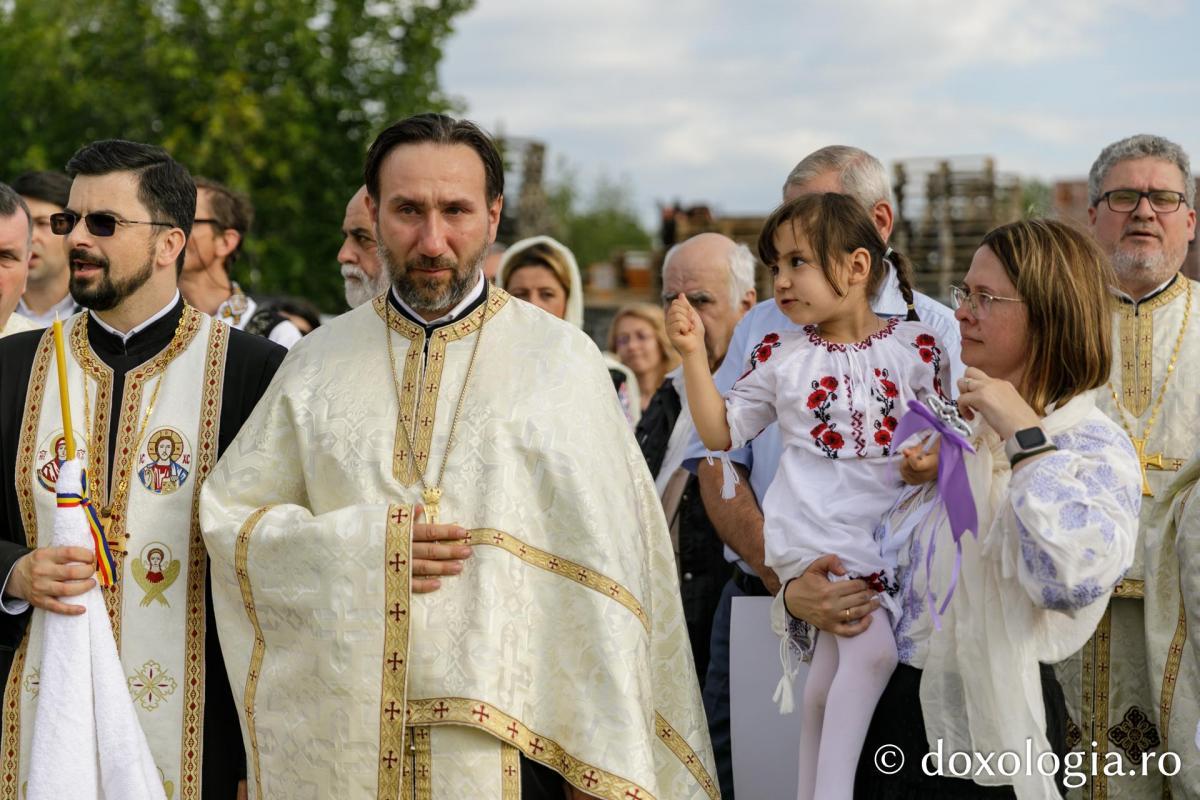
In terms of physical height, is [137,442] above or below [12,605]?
above

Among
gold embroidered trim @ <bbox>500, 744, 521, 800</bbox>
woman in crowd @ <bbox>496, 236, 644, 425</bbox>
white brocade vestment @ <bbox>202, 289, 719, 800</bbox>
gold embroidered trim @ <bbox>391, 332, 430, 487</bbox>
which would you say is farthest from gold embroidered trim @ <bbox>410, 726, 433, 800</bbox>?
Result: woman in crowd @ <bbox>496, 236, 644, 425</bbox>

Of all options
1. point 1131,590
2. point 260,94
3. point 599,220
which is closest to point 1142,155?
point 1131,590

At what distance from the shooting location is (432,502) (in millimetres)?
3635

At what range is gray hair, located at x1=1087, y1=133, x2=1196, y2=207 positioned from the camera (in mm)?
5266

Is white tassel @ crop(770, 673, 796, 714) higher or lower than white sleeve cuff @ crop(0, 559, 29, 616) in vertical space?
lower

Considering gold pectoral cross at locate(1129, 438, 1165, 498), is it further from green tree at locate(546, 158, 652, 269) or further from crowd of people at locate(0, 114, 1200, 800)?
green tree at locate(546, 158, 652, 269)

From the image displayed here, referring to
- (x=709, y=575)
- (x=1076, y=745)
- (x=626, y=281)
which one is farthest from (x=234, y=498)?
(x=626, y=281)

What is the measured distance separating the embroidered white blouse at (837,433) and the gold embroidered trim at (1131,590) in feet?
4.13

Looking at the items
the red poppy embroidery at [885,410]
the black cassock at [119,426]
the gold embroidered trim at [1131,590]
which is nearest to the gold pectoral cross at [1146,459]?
Result: the gold embroidered trim at [1131,590]

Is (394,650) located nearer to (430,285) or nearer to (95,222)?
(430,285)

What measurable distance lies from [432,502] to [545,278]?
3.20 m

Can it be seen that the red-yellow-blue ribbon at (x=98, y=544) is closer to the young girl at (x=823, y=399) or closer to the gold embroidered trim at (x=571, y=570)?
the gold embroidered trim at (x=571, y=570)

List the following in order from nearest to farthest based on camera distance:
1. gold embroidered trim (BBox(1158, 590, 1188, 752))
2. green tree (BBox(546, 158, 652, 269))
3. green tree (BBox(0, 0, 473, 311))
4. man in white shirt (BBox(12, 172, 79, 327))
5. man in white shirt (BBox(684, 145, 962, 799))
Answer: man in white shirt (BBox(684, 145, 962, 799)) → gold embroidered trim (BBox(1158, 590, 1188, 752)) → man in white shirt (BBox(12, 172, 79, 327)) → green tree (BBox(0, 0, 473, 311)) → green tree (BBox(546, 158, 652, 269))

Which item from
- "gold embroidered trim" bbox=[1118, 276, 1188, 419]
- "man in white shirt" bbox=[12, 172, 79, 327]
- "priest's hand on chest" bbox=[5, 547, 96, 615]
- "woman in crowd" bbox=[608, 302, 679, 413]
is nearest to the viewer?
"priest's hand on chest" bbox=[5, 547, 96, 615]
